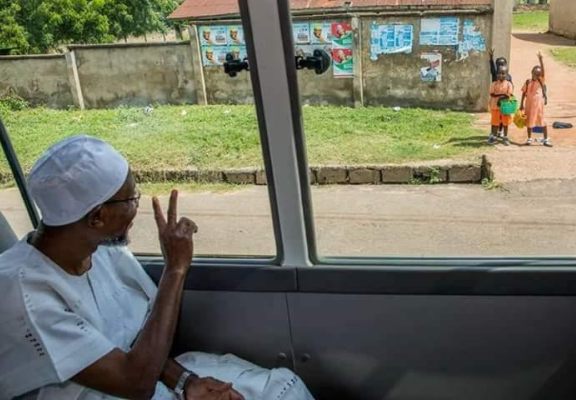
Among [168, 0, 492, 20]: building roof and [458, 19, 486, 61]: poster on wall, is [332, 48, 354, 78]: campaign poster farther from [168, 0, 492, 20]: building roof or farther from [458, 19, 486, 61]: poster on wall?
[458, 19, 486, 61]: poster on wall

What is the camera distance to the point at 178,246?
60.7 inches

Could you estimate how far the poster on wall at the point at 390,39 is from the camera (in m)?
1.88

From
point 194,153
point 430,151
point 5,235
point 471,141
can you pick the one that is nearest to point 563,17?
point 471,141

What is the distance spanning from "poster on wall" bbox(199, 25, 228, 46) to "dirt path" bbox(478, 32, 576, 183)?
0.87 m

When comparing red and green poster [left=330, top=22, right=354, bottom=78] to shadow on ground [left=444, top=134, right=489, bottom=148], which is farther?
shadow on ground [left=444, top=134, right=489, bottom=148]

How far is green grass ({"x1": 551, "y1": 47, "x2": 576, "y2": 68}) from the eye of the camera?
5.87ft

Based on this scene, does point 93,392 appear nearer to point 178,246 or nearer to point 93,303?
point 93,303

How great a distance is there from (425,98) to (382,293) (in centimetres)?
65

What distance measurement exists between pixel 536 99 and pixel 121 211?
1.34 meters

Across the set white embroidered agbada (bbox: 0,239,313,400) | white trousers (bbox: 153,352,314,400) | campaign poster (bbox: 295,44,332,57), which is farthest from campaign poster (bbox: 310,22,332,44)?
white trousers (bbox: 153,352,314,400)

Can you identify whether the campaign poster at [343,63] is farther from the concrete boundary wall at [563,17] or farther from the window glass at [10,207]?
the window glass at [10,207]

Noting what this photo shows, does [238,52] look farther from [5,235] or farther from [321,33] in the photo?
[5,235]

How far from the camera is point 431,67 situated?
6.42ft

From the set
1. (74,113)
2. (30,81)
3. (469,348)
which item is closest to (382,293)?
(469,348)
